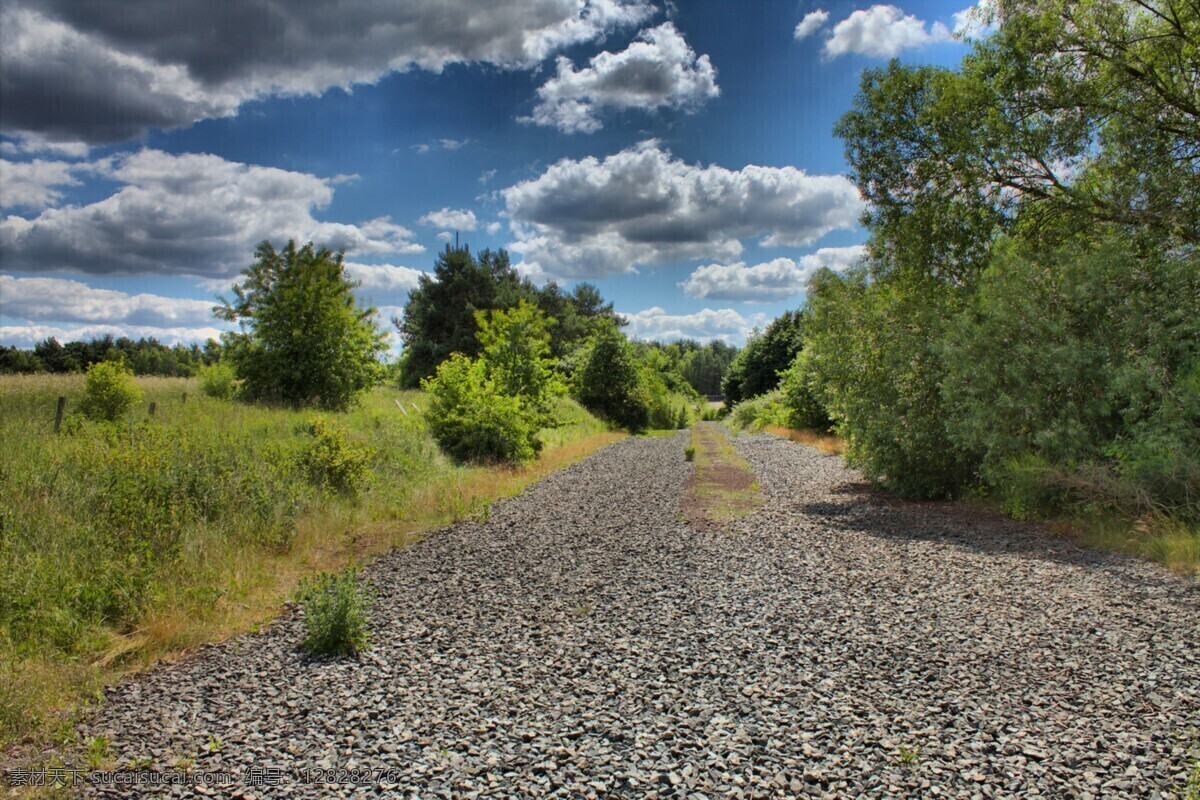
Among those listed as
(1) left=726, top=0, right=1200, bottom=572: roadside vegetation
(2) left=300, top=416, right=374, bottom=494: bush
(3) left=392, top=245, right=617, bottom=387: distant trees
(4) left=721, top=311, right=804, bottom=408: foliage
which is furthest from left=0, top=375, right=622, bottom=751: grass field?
(4) left=721, top=311, right=804, bottom=408: foliage

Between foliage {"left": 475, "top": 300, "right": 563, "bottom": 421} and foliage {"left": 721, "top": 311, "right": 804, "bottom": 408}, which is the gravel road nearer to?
foliage {"left": 475, "top": 300, "right": 563, "bottom": 421}

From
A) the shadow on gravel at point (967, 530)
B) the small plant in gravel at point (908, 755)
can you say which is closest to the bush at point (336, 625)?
the small plant in gravel at point (908, 755)

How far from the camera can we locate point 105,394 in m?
12.9

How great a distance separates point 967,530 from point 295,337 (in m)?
17.3

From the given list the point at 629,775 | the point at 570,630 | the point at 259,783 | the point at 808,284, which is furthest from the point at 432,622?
the point at 808,284

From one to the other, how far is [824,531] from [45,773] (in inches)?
333

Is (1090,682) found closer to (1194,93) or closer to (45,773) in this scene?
(45,773)

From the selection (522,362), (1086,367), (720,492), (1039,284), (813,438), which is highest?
(1039,284)

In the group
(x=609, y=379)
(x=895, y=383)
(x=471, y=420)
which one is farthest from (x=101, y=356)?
(x=895, y=383)

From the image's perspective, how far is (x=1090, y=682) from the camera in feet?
14.1

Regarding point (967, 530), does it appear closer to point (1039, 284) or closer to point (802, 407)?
point (1039, 284)

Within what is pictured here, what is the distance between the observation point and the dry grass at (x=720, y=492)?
35.0 feet

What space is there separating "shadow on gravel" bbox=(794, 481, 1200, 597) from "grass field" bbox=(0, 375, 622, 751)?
639 cm

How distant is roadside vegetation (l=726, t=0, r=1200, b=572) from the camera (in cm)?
854
